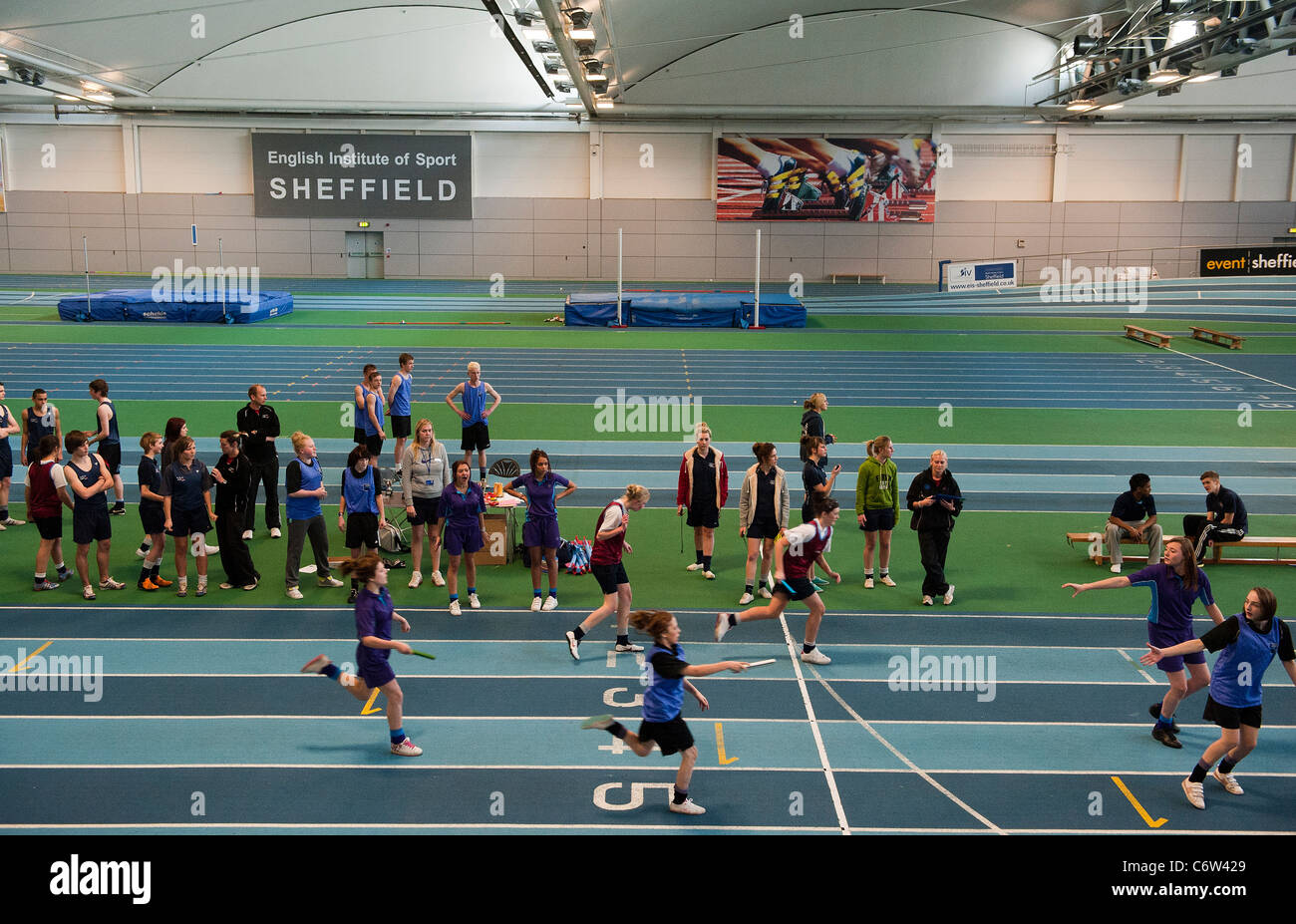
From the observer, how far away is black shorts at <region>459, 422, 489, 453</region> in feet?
47.2

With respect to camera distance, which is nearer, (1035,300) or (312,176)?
(1035,300)

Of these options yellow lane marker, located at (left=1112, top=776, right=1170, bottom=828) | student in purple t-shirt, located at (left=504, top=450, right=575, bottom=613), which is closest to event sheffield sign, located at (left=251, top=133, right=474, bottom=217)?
student in purple t-shirt, located at (left=504, top=450, right=575, bottom=613)

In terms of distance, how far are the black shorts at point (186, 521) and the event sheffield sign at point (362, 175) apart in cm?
3411

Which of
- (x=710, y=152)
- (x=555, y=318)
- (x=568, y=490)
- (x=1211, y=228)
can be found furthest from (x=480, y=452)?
(x=1211, y=228)

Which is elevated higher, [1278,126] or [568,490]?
[1278,126]

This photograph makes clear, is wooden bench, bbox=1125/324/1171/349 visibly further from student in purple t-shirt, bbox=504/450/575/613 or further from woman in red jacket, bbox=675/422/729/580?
student in purple t-shirt, bbox=504/450/575/613

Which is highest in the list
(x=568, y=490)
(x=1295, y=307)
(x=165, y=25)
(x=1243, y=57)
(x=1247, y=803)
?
(x=165, y=25)

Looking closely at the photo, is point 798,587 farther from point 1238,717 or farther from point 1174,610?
point 1238,717

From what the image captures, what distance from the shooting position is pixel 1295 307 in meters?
35.8

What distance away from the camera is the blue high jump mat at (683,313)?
31.4 metres

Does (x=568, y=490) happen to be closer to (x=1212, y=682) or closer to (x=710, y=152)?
(x=1212, y=682)

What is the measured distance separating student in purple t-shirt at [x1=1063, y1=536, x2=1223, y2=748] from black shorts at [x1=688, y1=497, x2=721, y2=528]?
423cm

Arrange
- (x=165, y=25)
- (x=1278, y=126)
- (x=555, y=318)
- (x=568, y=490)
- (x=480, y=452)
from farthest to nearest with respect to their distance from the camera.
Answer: (x=1278, y=126), (x=165, y=25), (x=555, y=318), (x=480, y=452), (x=568, y=490)

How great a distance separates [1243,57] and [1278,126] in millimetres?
17157
